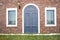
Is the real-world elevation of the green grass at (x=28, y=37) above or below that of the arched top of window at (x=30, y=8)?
below

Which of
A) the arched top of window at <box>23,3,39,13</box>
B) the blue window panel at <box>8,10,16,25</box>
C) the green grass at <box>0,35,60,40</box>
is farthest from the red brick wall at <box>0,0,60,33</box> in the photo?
the green grass at <box>0,35,60,40</box>

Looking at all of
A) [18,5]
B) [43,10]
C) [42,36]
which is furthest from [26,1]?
[42,36]

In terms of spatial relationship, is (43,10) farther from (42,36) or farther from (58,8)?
(42,36)

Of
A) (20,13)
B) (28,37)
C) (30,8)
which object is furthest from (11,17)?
(28,37)

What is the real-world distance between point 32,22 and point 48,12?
1.55 metres

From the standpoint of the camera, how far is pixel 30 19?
14.0 m

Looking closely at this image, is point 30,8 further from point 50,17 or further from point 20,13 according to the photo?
point 50,17

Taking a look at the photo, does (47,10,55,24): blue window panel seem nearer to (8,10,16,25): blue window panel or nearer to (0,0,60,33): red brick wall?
(0,0,60,33): red brick wall

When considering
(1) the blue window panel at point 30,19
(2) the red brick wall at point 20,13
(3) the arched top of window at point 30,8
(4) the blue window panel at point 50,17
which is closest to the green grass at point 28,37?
(2) the red brick wall at point 20,13

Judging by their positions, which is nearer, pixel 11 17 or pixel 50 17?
pixel 50 17

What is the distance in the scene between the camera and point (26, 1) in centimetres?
1395

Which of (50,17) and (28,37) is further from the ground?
(50,17)

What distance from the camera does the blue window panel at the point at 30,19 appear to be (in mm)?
13922

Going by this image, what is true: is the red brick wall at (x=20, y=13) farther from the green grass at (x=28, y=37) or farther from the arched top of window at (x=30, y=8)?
the green grass at (x=28, y=37)
